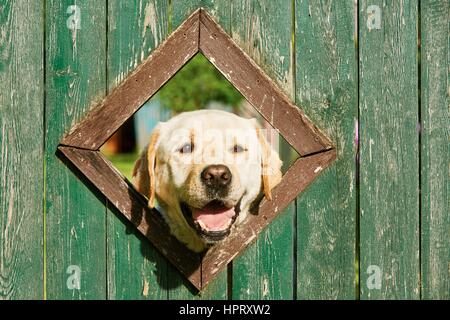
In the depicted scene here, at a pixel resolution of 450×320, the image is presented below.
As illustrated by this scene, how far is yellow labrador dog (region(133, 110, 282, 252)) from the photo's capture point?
9.80 feet

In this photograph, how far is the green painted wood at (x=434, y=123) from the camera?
122 inches

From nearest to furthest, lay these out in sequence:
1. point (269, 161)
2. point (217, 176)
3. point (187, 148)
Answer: point (217, 176) < point (187, 148) < point (269, 161)

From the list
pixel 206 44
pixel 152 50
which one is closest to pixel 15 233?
pixel 152 50

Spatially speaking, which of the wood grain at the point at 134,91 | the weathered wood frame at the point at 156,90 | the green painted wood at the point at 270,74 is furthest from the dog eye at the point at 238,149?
the wood grain at the point at 134,91

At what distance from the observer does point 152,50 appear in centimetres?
303

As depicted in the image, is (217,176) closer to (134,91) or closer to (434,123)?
(134,91)

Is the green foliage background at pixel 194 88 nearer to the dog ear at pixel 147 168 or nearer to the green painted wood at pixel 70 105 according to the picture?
the dog ear at pixel 147 168

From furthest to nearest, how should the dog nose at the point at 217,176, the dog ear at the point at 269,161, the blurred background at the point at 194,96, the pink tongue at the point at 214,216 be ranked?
the blurred background at the point at 194,96 < the dog ear at the point at 269,161 < the pink tongue at the point at 214,216 < the dog nose at the point at 217,176

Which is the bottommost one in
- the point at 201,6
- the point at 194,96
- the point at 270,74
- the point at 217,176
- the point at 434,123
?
the point at 217,176

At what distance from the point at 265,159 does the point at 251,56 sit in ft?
1.99

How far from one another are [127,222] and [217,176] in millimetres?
545

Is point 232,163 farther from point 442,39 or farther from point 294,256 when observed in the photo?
point 442,39

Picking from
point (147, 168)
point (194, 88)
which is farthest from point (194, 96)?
point (147, 168)

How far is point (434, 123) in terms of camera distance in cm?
310
